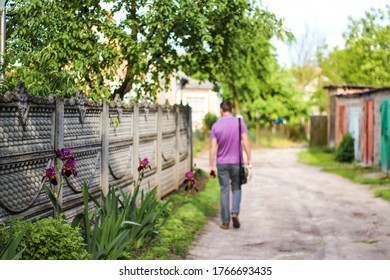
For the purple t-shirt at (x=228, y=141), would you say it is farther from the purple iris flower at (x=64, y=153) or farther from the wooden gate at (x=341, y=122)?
the wooden gate at (x=341, y=122)

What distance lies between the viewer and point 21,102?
6.20 metres

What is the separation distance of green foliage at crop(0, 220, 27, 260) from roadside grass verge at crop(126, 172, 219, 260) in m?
1.78

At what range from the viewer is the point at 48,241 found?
6.10 metres

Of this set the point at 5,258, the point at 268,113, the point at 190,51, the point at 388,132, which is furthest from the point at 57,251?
the point at 268,113

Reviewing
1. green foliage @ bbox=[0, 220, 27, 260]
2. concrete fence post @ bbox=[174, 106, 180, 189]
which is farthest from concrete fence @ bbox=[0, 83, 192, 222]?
concrete fence post @ bbox=[174, 106, 180, 189]

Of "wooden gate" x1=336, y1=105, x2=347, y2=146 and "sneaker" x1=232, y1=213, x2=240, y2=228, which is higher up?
"wooden gate" x1=336, y1=105, x2=347, y2=146

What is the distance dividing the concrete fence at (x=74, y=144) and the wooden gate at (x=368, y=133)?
31.4ft

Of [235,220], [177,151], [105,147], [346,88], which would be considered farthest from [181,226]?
[346,88]

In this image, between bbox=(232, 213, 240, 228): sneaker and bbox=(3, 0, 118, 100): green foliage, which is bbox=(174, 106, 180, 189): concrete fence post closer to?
bbox=(3, 0, 118, 100): green foliage

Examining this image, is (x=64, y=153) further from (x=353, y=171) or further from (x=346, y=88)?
(x=346, y=88)

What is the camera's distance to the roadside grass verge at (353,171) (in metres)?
15.5

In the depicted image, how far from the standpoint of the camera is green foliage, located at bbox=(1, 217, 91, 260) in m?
5.95

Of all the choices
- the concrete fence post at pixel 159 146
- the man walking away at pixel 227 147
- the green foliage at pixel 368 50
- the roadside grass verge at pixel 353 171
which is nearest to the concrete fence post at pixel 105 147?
the man walking away at pixel 227 147

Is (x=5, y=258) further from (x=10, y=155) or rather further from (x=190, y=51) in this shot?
(x=190, y=51)
